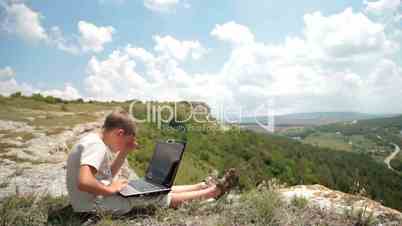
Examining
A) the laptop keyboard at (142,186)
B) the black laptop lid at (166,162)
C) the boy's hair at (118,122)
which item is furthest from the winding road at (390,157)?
the boy's hair at (118,122)

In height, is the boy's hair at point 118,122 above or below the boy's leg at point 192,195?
above

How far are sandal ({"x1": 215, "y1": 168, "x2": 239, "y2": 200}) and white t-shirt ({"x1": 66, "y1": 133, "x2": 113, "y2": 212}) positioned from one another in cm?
138

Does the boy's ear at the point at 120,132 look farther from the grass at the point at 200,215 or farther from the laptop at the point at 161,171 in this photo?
the grass at the point at 200,215

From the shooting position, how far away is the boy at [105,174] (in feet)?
9.78

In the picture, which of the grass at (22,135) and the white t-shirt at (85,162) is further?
the grass at (22,135)

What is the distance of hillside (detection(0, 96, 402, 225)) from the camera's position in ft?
19.0

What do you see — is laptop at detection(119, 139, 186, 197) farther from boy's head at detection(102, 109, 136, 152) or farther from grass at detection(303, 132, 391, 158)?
grass at detection(303, 132, 391, 158)

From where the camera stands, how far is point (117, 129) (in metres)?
3.30

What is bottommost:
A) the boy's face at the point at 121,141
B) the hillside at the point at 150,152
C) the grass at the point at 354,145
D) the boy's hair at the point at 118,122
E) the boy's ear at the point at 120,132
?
the grass at the point at 354,145

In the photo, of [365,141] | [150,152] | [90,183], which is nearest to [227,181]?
[90,183]

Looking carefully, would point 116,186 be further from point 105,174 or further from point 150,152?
point 150,152

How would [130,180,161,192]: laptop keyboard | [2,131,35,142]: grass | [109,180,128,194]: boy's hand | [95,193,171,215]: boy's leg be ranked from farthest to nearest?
[2,131,35,142]: grass → [130,180,161,192]: laptop keyboard → [95,193,171,215]: boy's leg → [109,180,128,194]: boy's hand

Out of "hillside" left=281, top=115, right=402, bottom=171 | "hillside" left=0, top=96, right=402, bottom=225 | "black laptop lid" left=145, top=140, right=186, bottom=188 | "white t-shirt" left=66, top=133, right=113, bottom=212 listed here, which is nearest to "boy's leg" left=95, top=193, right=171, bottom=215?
"white t-shirt" left=66, top=133, right=113, bottom=212

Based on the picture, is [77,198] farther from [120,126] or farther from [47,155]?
[47,155]
